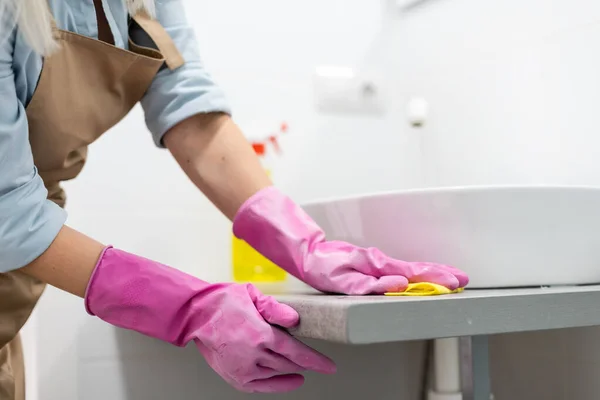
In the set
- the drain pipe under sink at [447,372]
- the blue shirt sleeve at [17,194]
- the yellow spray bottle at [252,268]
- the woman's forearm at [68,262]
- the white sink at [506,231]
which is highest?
the blue shirt sleeve at [17,194]

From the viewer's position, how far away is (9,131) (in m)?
0.75

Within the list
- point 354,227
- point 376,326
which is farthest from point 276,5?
point 376,326

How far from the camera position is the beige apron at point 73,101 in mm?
857

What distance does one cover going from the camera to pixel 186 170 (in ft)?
3.44

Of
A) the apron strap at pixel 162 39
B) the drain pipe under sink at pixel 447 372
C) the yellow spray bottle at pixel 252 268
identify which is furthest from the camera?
the yellow spray bottle at pixel 252 268

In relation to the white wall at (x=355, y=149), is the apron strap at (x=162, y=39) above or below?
above

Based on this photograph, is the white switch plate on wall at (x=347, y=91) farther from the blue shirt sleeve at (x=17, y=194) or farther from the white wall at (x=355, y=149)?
the blue shirt sleeve at (x=17, y=194)

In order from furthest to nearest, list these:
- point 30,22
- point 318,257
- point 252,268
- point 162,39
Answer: point 252,268 → point 162,39 → point 318,257 → point 30,22

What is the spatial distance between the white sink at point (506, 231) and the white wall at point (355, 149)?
31 centimetres

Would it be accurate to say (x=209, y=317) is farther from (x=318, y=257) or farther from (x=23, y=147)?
(x=23, y=147)

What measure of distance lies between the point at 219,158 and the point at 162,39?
192 millimetres

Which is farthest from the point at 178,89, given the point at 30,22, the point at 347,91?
the point at 347,91

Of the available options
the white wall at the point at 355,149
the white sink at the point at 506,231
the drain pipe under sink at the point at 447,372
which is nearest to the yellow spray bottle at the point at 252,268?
the white wall at the point at 355,149

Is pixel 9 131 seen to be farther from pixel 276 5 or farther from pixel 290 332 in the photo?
pixel 276 5
